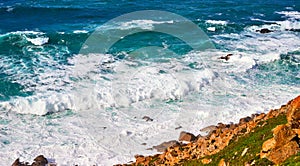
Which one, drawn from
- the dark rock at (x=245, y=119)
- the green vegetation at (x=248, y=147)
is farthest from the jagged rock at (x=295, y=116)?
the dark rock at (x=245, y=119)

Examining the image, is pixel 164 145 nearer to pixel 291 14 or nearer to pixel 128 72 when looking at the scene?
pixel 128 72

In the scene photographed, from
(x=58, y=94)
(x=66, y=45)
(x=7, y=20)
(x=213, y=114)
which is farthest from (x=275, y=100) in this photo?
(x=7, y=20)

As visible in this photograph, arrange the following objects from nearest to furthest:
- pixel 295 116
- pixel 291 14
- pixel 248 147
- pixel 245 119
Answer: pixel 295 116, pixel 248 147, pixel 245 119, pixel 291 14

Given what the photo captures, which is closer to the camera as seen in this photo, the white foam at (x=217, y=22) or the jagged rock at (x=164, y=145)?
the jagged rock at (x=164, y=145)

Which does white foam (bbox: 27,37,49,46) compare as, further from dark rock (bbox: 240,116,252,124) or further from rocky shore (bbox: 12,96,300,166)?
dark rock (bbox: 240,116,252,124)

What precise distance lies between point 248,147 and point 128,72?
87.8 ft

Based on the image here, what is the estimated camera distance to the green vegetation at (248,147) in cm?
1975

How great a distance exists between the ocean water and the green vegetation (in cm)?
1049

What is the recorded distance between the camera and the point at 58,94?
41.6 metres

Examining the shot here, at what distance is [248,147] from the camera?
838 inches

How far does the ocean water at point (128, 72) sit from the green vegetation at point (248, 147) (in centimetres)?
1049

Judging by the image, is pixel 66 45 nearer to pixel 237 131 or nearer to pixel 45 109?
pixel 45 109

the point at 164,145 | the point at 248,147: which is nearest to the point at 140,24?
the point at 164,145

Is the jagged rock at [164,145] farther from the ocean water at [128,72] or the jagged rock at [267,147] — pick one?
the jagged rock at [267,147]
